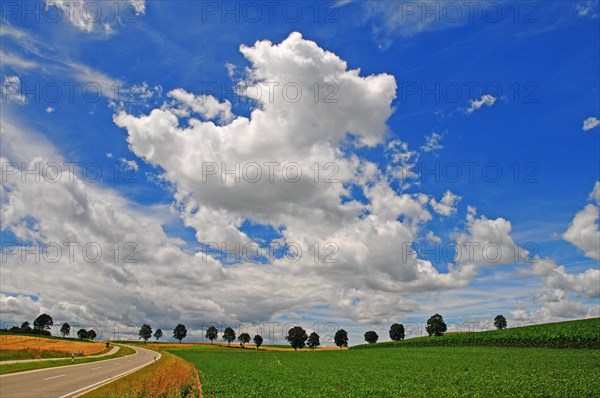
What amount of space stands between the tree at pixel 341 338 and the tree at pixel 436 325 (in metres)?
42.6

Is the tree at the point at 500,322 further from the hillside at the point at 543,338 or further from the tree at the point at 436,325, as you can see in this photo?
the hillside at the point at 543,338

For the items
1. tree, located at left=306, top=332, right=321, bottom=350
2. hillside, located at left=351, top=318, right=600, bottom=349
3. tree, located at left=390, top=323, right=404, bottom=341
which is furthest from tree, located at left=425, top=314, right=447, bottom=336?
hillside, located at left=351, top=318, right=600, bottom=349

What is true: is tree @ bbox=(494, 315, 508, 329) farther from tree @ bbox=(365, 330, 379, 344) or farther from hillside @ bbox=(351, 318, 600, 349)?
hillside @ bbox=(351, 318, 600, 349)

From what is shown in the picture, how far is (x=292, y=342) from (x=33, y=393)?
170226 millimetres

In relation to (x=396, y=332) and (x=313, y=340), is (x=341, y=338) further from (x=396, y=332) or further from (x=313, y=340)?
(x=396, y=332)

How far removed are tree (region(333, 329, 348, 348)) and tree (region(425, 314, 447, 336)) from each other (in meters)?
42.6

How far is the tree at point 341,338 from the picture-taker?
196875mm

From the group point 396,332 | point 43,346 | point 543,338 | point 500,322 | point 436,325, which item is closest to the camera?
point 543,338

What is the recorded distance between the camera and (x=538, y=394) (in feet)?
82.6

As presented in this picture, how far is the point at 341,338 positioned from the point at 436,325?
47223mm

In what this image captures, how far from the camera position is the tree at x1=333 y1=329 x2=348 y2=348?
197 meters

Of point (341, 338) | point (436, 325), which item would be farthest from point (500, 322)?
point (341, 338)

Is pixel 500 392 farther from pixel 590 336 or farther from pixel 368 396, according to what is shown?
pixel 590 336

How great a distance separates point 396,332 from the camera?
601 ft
